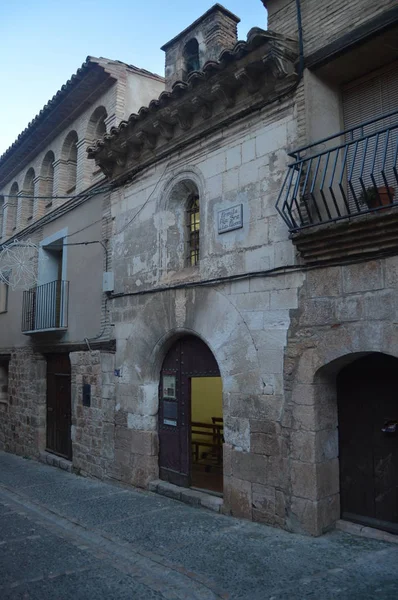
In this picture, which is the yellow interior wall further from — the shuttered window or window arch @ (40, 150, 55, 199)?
the shuttered window

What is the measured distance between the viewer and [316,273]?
196 inches

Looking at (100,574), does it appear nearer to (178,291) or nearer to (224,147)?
(178,291)

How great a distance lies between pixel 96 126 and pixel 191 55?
2.78m

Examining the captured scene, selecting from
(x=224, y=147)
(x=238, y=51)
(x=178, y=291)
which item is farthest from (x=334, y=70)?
(x=178, y=291)

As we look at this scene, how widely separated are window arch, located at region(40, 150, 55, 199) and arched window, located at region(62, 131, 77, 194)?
958 millimetres

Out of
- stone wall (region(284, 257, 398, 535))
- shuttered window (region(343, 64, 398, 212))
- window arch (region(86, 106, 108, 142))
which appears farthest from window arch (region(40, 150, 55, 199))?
stone wall (region(284, 257, 398, 535))

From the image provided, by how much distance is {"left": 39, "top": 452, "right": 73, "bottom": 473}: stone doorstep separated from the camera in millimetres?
8922

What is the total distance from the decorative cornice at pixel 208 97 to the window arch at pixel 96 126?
73.1 inches

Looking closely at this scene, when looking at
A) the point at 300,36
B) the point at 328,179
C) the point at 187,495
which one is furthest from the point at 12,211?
the point at 328,179

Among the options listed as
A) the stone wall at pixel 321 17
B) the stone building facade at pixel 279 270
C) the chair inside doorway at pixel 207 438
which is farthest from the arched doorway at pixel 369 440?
the stone wall at pixel 321 17

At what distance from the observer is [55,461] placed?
9383mm

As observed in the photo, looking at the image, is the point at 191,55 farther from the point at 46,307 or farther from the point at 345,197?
the point at 46,307

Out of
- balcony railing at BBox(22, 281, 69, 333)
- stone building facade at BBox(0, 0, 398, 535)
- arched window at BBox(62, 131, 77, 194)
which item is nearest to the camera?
stone building facade at BBox(0, 0, 398, 535)

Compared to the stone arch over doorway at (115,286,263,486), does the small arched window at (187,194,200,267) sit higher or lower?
higher
